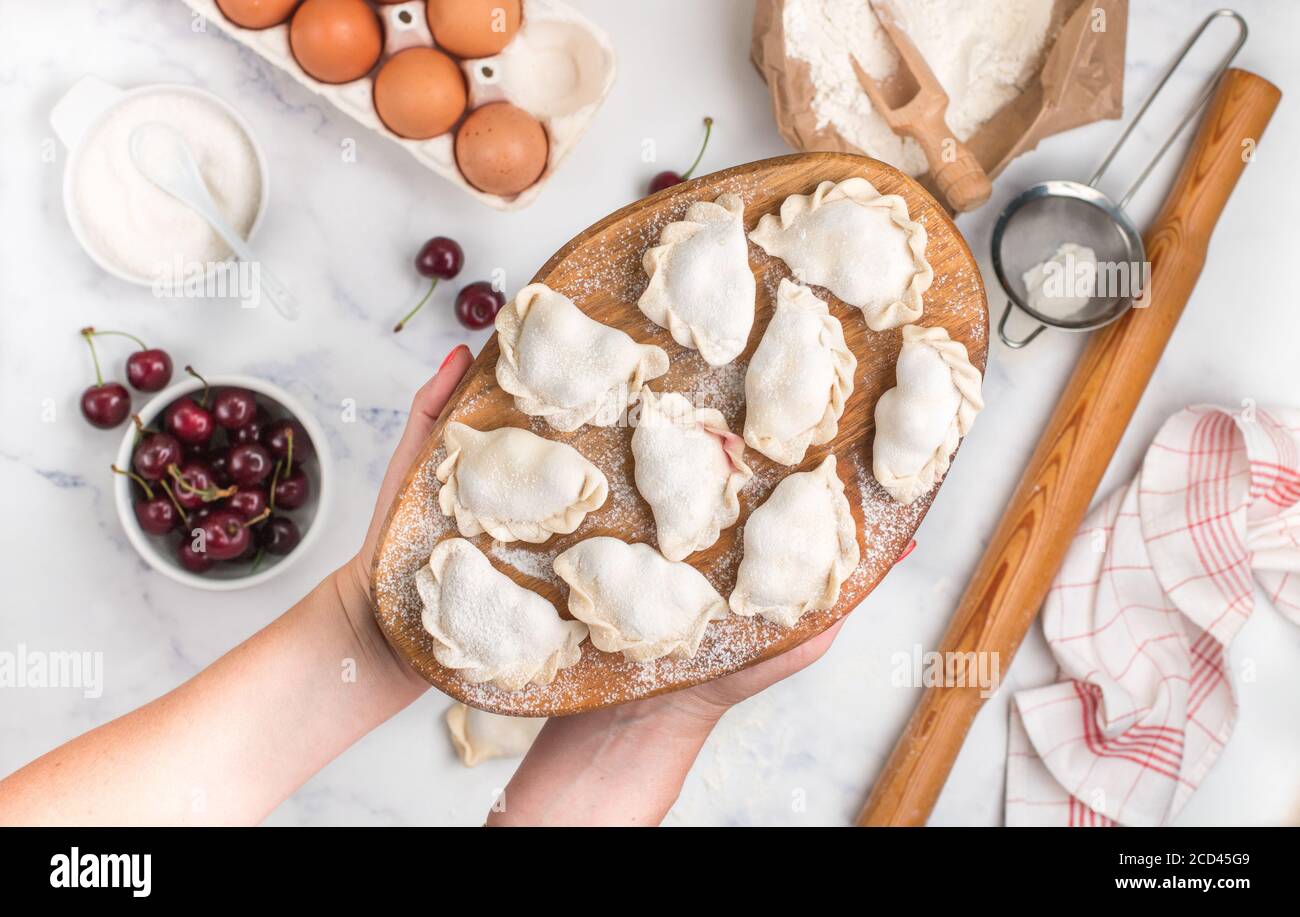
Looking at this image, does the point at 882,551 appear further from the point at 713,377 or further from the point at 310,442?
the point at 310,442

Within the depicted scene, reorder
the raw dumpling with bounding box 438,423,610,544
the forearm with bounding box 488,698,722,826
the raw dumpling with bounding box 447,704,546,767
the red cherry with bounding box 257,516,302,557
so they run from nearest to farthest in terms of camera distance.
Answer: the raw dumpling with bounding box 438,423,610,544 < the forearm with bounding box 488,698,722,826 < the red cherry with bounding box 257,516,302,557 < the raw dumpling with bounding box 447,704,546,767

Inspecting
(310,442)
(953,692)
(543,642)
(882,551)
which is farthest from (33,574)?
(953,692)

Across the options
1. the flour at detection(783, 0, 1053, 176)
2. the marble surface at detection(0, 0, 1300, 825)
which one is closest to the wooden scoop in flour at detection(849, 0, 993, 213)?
the flour at detection(783, 0, 1053, 176)

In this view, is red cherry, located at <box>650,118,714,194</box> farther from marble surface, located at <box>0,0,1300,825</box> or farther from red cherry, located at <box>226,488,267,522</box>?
red cherry, located at <box>226,488,267,522</box>

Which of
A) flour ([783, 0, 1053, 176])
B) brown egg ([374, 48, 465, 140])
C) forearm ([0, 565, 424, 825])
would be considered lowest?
forearm ([0, 565, 424, 825])

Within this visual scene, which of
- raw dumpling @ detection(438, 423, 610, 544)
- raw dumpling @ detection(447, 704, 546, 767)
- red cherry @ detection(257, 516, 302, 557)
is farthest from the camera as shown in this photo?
raw dumpling @ detection(447, 704, 546, 767)

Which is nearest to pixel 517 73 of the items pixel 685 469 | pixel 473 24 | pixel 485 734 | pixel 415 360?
pixel 473 24
